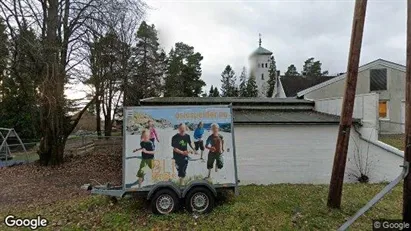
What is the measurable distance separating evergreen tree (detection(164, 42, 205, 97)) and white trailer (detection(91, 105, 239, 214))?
2720cm

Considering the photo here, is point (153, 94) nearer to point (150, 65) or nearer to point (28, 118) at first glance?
point (150, 65)

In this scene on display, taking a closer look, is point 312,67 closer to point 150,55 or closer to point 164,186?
point 150,55

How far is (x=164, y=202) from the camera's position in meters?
6.32

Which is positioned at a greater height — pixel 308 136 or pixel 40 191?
pixel 308 136

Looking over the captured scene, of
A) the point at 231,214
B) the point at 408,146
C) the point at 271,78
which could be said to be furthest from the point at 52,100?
the point at 271,78

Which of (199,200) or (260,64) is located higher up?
(260,64)

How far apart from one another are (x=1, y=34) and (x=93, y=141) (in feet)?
39.5

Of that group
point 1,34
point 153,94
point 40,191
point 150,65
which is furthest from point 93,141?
point 40,191

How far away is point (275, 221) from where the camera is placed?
237 inches

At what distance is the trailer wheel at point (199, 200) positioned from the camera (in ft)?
20.9

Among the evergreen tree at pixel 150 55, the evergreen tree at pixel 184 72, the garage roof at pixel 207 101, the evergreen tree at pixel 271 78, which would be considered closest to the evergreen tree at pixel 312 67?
the evergreen tree at pixel 271 78

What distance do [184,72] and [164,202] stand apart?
35.3m

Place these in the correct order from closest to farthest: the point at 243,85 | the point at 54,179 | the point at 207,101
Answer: the point at 54,179, the point at 207,101, the point at 243,85

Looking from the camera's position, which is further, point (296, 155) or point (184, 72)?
point (184, 72)
